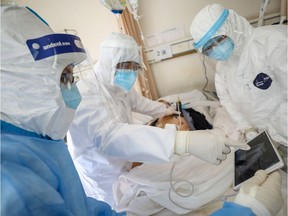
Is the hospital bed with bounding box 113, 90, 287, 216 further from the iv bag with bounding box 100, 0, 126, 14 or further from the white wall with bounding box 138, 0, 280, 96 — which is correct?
the white wall with bounding box 138, 0, 280, 96

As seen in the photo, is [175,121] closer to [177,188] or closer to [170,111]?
[170,111]

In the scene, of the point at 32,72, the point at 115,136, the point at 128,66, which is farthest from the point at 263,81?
the point at 32,72

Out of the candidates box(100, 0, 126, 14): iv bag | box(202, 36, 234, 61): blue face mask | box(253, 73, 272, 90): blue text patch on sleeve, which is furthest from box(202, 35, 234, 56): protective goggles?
box(100, 0, 126, 14): iv bag

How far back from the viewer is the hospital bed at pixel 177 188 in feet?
3.09

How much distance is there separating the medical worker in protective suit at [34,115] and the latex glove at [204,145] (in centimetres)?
46

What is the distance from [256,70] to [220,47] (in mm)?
280

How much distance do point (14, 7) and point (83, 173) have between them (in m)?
1.02

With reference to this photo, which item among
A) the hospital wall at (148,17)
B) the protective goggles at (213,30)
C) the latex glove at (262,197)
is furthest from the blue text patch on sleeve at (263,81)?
the hospital wall at (148,17)

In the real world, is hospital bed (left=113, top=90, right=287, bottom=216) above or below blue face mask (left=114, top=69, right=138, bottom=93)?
below

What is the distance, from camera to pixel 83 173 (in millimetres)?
1319

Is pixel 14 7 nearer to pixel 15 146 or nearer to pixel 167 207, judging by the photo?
pixel 15 146

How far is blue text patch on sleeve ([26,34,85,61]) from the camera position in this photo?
1.88 feet

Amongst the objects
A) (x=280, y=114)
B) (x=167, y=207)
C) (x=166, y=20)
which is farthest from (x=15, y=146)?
(x=166, y=20)

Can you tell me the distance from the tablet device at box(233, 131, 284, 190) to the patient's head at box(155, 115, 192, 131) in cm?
55
